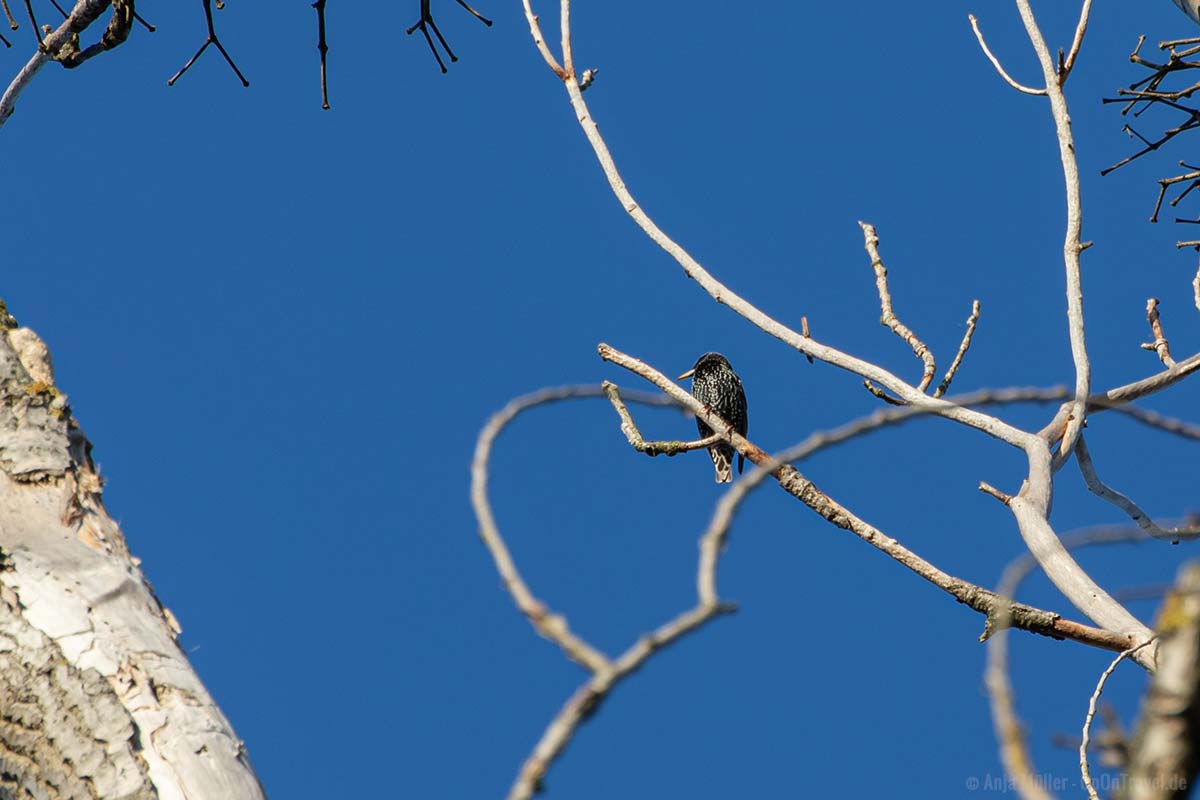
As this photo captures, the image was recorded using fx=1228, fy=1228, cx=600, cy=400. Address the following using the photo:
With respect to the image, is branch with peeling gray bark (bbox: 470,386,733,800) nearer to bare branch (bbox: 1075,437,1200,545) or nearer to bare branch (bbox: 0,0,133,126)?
bare branch (bbox: 1075,437,1200,545)

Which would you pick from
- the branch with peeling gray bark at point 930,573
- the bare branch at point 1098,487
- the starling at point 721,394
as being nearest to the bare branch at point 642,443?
the branch with peeling gray bark at point 930,573

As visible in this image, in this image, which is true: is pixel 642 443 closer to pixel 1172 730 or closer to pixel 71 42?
pixel 71 42

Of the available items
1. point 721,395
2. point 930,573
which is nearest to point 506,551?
point 930,573

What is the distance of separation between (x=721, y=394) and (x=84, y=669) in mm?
8852

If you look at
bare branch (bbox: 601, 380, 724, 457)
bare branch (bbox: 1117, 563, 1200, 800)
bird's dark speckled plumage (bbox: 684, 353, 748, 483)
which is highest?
bird's dark speckled plumage (bbox: 684, 353, 748, 483)

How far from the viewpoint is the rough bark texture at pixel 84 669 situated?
2.25 m

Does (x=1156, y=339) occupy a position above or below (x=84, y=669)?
above

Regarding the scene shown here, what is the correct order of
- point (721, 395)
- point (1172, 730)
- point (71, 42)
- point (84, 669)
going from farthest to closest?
point (721, 395), point (71, 42), point (84, 669), point (1172, 730)

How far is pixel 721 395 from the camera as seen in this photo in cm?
1095

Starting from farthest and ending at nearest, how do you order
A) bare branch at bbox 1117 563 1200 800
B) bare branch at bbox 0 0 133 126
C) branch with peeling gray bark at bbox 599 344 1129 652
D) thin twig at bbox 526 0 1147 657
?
bare branch at bbox 0 0 133 126
branch with peeling gray bark at bbox 599 344 1129 652
thin twig at bbox 526 0 1147 657
bare branch at bbox 1117 563 1200 800

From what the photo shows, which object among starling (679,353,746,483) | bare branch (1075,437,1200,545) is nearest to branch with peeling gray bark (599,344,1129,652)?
bare branch (1075,437,1200,545)

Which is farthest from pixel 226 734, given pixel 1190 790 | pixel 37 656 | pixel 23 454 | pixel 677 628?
pixel 1190 790

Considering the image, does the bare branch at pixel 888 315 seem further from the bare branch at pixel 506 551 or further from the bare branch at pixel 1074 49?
the bare branch at pixel 506 551

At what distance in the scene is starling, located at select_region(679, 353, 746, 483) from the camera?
10867 millimetres
